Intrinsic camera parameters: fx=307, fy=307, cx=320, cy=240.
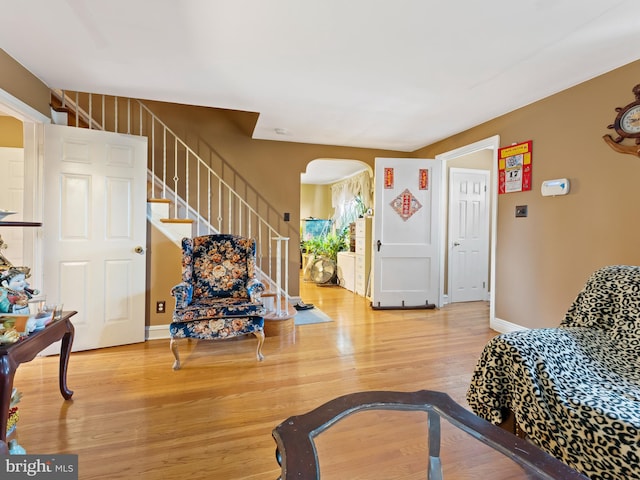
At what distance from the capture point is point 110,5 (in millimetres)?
1796

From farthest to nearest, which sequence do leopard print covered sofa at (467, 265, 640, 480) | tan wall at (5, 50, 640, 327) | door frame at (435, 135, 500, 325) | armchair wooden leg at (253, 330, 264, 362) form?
door frame at (435, 135, 500, 325)
armchair wooden leg at (253, 330, 264, 362)
tan wall at (5, 50, 640, 327)
leopard print covered sofa at (467, 265, 640, 480)

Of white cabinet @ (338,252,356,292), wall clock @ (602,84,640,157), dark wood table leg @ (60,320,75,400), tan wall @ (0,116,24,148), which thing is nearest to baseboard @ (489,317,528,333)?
wall clock @ (602,84,640,157)

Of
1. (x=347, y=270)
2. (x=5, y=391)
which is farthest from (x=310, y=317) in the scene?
(x=5, y=391)

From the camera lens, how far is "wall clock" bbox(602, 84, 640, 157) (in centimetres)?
229

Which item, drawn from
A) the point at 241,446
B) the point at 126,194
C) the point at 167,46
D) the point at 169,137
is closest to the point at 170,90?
the point at 167,46

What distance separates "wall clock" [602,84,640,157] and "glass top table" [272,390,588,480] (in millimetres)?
2454

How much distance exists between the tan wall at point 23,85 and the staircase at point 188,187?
59 centimetres

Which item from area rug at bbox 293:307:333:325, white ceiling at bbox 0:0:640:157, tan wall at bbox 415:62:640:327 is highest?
white ceiling at bbox 0:0:640:157

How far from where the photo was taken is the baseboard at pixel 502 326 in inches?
130

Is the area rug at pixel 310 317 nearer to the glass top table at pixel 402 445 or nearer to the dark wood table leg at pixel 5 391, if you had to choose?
the glass top table at pixel 402 445

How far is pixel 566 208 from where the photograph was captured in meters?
2.80

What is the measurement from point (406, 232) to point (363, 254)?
42.2 inches

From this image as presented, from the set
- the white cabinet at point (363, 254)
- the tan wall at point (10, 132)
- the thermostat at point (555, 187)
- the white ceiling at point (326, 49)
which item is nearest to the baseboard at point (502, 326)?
the thermostat at point (555, 187)

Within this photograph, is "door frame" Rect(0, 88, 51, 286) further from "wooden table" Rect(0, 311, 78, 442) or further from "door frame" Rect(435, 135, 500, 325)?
"door frame" Rect(435, 135, 500, 325)
